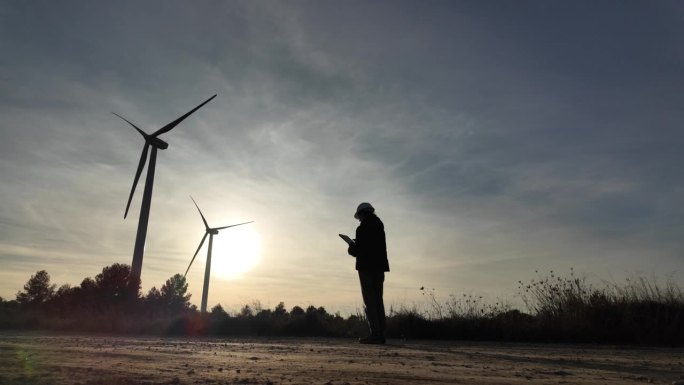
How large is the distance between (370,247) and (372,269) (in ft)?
1.24

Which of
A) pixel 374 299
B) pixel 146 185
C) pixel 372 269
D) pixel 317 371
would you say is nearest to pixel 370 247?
pixel 372 269

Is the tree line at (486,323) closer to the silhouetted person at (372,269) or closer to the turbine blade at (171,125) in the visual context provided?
the silhouetted person at (372,269)

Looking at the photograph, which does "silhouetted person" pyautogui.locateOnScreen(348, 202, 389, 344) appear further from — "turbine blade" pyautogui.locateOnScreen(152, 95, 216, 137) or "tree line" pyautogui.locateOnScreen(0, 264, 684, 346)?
"turbine blade" pyautogui.locateOnScreen(152, 95, 216, 137)

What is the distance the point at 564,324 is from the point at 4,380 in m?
10.6

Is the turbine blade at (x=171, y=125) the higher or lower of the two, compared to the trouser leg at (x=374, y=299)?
higher

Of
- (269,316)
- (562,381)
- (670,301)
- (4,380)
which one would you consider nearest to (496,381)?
(562,381)

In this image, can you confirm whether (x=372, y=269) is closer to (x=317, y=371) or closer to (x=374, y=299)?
A: (x=374, y=299)

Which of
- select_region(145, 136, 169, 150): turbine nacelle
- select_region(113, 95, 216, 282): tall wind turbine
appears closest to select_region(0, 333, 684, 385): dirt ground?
select_region(113, 95, 216, 282): tall wind turbine

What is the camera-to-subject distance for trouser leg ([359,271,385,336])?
8625 millimetres

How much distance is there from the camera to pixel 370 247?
28.6 feet

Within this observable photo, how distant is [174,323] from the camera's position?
14227 millimetres

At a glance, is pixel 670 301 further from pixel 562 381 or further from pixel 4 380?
pixel 4 380

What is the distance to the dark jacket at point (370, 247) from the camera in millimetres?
8695

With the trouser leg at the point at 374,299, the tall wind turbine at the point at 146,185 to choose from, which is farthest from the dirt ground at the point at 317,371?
the tall wind turbine at the point at 146,185
